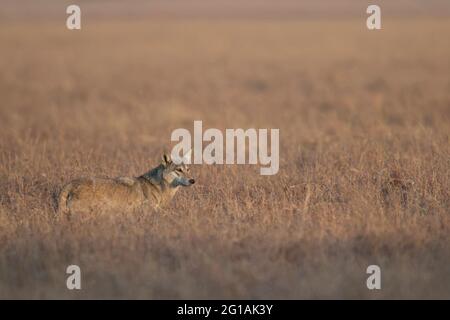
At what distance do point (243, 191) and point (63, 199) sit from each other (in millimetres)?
2658

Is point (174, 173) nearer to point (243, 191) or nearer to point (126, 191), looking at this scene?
point (126, 191)

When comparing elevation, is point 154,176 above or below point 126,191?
above

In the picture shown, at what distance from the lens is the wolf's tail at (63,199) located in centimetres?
899

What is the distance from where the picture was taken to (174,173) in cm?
1013

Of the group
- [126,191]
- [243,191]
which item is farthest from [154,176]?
[243,191]

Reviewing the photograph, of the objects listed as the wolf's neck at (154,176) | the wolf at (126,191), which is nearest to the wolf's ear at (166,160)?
the wolf at (126,191)

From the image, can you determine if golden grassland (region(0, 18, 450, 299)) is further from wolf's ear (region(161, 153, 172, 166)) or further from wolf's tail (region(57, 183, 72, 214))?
wolf's ear (region(161, 153, 172, 166))

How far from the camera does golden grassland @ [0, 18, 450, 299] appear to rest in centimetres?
729

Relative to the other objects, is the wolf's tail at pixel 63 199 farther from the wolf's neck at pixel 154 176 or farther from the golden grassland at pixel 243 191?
the wolf's neck at pixel 154 176

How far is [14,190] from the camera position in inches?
407

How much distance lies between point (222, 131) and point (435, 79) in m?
9.82

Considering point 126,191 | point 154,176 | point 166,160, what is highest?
point 166,160
